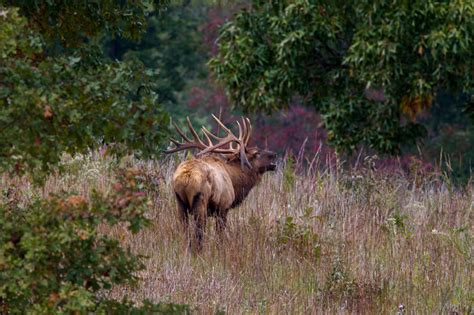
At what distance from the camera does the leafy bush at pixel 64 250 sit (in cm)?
483

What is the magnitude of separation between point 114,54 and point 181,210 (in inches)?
747

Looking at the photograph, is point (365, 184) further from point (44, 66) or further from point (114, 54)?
point (114, 54)

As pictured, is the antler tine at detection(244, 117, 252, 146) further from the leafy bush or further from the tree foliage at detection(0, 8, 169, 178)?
the leafy bush

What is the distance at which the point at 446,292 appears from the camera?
8.54 meters

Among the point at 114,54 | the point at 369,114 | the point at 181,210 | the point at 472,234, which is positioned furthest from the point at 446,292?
the point at 114,54

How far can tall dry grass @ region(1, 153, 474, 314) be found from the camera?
27.1ft

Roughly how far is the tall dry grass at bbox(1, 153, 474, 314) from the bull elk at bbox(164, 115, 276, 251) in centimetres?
19

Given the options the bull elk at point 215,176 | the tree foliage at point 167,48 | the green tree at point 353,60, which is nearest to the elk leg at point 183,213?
the bull elk at point 215,176

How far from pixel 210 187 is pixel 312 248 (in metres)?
1.12

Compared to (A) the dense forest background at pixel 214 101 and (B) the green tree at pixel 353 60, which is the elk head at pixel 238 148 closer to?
(B) the green tree at pixel 353 60

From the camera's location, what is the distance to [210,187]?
10062 millimetres

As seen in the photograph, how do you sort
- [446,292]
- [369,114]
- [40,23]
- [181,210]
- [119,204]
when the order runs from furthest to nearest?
1. [369,114]
2. [181,210]
3. [446,292]
4. [40,23]
5. [119,204]

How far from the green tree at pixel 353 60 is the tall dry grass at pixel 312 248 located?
3.58m

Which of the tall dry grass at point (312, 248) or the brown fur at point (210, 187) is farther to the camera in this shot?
the brown fur at point (210, 187)
